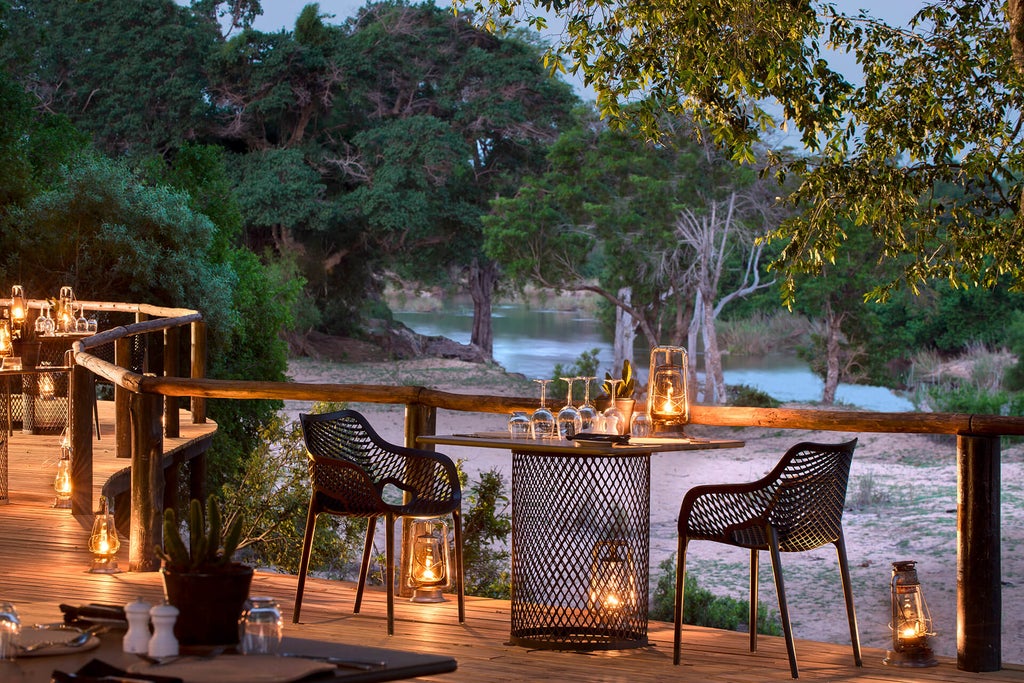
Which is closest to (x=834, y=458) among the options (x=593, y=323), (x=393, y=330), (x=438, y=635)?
(x=438, y=635)

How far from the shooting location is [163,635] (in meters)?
2.30

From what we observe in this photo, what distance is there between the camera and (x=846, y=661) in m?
4.50

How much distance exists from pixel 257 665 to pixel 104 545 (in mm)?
3790

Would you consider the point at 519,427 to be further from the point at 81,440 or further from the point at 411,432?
the point at 81,440

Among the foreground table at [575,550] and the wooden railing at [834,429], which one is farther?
the foreground table at [575,550]

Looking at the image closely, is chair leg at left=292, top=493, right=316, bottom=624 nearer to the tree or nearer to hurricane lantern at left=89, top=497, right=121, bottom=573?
hurricane lantern at left=89, top=497, right=121, bottom=573

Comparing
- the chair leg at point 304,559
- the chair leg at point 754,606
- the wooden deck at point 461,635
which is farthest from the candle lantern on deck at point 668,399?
the chair leg at point 304,559

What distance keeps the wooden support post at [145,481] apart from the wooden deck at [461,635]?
0.36 feet

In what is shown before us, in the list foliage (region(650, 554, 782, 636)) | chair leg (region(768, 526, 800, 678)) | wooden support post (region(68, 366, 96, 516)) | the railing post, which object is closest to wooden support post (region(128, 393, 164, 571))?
the railing post

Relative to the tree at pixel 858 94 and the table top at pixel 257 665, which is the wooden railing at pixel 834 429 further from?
the tree at pixel 858 94

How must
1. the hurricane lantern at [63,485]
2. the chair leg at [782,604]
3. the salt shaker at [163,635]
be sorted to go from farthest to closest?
the hurricane lantern at [63,485] < the chair leg at [782,604] < the salt shaker at [163,635]

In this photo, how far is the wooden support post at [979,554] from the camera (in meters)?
4.36

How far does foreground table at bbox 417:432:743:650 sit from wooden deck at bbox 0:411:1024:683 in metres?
0.11

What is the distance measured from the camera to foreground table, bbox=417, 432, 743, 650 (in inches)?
181
